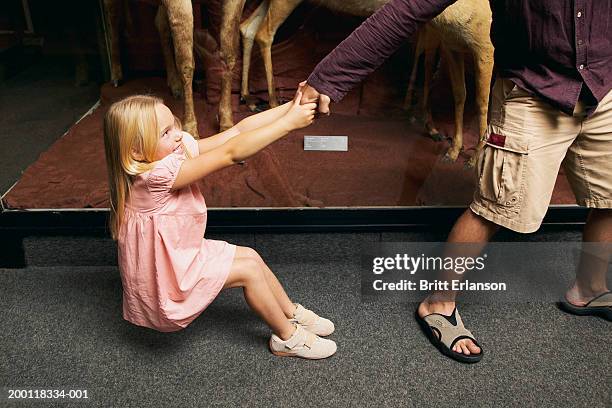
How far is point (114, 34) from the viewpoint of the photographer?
231cm

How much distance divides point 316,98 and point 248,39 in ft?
2.94

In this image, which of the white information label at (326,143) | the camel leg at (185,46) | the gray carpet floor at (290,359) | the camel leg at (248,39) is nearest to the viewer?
the gray carpet floor at (290,359)

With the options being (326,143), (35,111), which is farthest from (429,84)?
(35,111)

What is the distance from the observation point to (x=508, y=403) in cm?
179

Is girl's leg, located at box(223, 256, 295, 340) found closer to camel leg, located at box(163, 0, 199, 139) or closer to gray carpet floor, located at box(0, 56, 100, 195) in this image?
camel leg, located at box(163, 0, 199, 139)

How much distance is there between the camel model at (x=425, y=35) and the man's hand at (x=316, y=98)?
0.77 metres

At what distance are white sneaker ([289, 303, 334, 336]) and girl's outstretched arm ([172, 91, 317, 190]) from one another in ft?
2.39

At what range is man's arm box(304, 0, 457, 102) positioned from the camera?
5.22 feet

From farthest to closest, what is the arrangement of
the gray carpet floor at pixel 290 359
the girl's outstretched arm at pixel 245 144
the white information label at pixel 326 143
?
the white information label at pixel 326 143 < the gray carpet floor at pixel 290 359 < the girl's outstretched arm at pixel 245 144

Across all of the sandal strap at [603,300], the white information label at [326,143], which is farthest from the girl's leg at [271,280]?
the sandal strap at [603,300]

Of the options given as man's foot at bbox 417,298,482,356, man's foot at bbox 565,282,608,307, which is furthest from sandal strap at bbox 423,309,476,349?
man's foot at bbox 565,282,608,307

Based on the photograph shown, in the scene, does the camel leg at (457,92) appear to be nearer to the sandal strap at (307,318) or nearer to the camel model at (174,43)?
the sandal strap at (307,318)

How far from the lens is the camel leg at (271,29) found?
7.51 feet

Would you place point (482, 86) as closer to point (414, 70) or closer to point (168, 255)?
point (414, 70)
